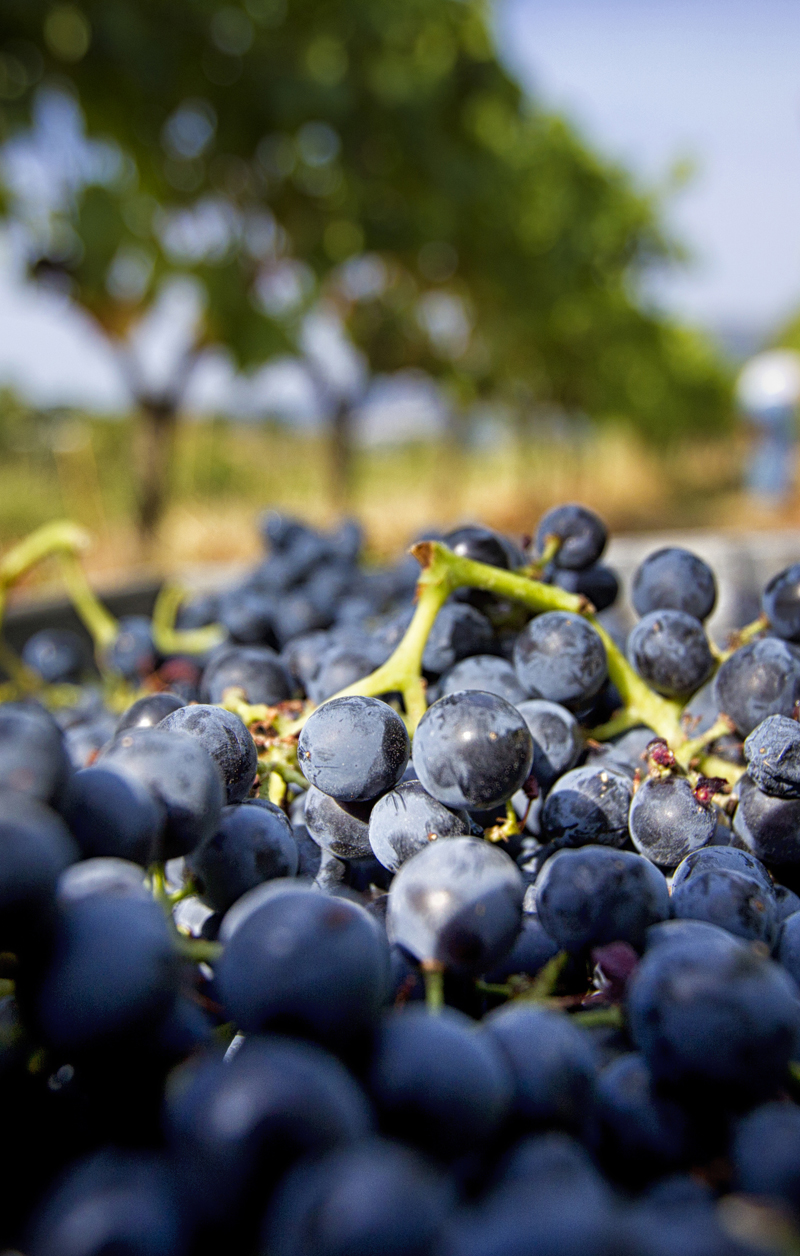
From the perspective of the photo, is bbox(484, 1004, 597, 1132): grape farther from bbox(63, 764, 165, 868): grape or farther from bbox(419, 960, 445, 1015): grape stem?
bbox(63, 764, 165, 868): grape

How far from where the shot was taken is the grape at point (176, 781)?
0.57m

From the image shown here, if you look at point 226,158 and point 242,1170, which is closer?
point 242,1170

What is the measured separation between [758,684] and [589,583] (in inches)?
12.0

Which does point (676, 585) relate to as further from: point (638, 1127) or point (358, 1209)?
point (358, 1209)

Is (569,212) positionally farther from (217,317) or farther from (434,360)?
(217,317)

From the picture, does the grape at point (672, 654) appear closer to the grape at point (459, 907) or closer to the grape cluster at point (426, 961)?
the grape cluster at point (426, 961)

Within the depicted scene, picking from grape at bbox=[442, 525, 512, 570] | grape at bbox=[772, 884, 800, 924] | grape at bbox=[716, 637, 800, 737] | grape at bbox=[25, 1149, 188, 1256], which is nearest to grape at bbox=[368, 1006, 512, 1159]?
grape at bbox=[25, 1149, 188, 1256]

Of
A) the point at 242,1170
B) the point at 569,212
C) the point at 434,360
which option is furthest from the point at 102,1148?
the point at 569,212

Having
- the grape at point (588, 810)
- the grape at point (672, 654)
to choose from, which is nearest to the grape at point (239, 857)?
the grape at point (588, 810)

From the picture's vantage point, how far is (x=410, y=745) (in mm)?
778

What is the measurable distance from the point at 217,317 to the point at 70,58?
170 centimetres

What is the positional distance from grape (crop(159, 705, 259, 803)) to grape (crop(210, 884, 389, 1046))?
24 cm

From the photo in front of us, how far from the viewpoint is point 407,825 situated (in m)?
0.69

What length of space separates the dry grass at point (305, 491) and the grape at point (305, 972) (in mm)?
3024
